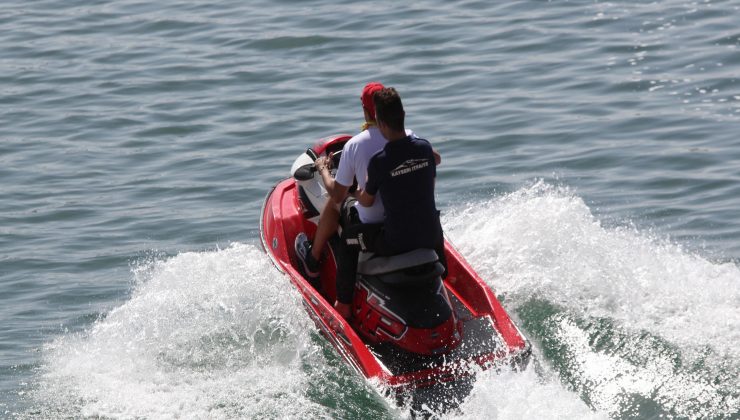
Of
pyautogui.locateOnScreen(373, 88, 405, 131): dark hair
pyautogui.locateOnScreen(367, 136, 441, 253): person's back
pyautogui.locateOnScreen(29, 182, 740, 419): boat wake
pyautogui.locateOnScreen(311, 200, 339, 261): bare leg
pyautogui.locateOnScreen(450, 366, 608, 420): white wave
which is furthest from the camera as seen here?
pyautogui.locateOnScreen(311, 200, 339, 261): bare leg

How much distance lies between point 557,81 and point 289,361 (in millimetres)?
8530

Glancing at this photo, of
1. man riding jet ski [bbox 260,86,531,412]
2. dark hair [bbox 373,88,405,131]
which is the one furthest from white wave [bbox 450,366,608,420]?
dark hair [bbox 373,88,405,131]

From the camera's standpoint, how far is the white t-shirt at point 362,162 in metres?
8.46

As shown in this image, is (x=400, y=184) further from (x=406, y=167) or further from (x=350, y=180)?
(x=350, y=180)

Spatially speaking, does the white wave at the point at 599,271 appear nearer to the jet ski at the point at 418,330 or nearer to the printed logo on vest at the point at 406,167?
the jet ski at the point at 418,330

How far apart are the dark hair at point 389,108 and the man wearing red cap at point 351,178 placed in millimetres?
184

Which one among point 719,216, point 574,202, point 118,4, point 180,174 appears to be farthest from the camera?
point 118,4

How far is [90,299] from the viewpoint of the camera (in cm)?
1174

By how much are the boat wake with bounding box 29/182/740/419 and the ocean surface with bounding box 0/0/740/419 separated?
2 cm

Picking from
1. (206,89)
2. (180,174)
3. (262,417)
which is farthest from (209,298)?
(206,89)

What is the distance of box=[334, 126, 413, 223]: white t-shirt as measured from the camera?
8461mm

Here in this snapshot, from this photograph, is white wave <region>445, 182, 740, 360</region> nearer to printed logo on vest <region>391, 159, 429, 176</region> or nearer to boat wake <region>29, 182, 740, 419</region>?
boat wake <region>29, 182, 740, 419</region>

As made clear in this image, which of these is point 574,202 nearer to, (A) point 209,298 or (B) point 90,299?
(A) point 209,298

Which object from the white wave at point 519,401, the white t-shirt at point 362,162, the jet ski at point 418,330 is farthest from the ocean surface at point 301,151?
the white t-shirt at point 362,162
